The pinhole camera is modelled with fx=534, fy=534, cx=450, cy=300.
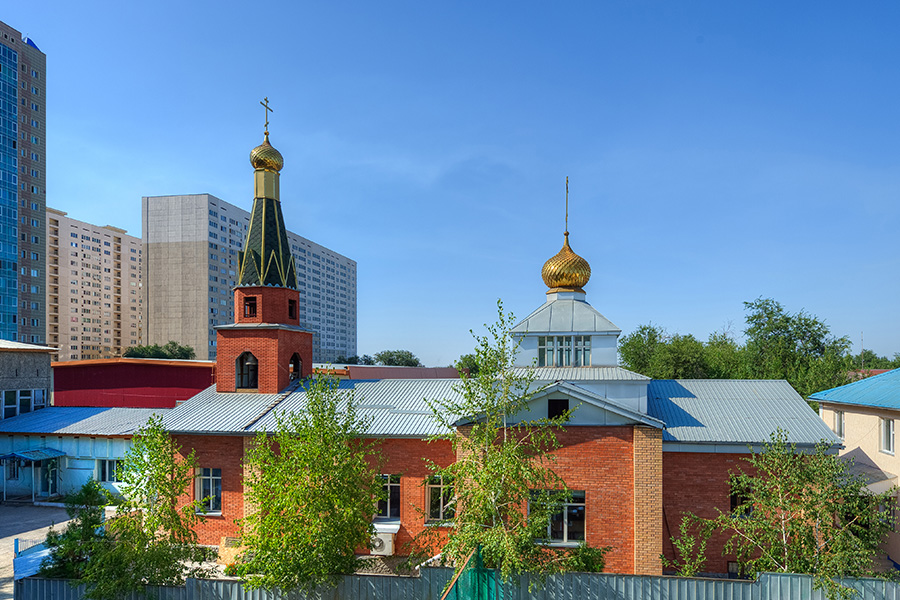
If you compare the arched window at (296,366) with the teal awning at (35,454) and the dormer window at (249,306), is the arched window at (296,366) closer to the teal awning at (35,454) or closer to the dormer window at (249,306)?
the dormer window at (249,306)

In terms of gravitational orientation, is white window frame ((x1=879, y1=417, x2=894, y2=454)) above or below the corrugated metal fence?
above

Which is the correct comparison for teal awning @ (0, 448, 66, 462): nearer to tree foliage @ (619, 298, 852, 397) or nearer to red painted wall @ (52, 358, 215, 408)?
red painted wall @ (52, 358, 215, 408)

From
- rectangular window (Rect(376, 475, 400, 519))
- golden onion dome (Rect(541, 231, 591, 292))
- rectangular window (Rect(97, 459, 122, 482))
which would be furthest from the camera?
rectangular window (Rect(97, 459, 122, 482))

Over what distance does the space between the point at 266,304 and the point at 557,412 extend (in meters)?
12.8

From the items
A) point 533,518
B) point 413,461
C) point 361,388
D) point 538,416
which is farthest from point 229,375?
point 533,518

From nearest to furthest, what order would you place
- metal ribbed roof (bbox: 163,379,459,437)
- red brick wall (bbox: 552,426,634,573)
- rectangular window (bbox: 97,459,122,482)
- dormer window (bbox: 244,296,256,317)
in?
red brick wall (bbox: 552,426,634,573) < metal ribbed roof (bbox: 163,379,459,437) < dormer window (bbox: 244,296,256,317) < rectangular window (bbox: 97,459,122,482)

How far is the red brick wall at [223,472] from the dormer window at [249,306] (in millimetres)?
5350

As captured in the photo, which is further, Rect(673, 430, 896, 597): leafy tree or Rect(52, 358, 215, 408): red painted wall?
Rect(52, 358, 215, 408): red painted wall

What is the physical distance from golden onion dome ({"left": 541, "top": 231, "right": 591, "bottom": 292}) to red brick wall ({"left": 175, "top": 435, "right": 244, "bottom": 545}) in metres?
13.3

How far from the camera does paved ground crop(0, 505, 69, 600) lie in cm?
1775

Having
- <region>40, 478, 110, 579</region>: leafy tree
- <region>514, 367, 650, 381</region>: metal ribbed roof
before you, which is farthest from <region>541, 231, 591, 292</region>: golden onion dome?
<region>40, 478, 110, 579</region>: leafy tree

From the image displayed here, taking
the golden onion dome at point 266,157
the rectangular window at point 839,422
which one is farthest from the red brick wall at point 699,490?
the golden onion dome at point 266,157

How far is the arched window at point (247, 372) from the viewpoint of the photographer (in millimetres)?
22281

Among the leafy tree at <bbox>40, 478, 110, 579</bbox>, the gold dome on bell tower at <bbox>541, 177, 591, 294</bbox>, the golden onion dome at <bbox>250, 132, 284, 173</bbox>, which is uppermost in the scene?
the golden onion dome at <bbox>250, 132, 284, 173</bbox>
